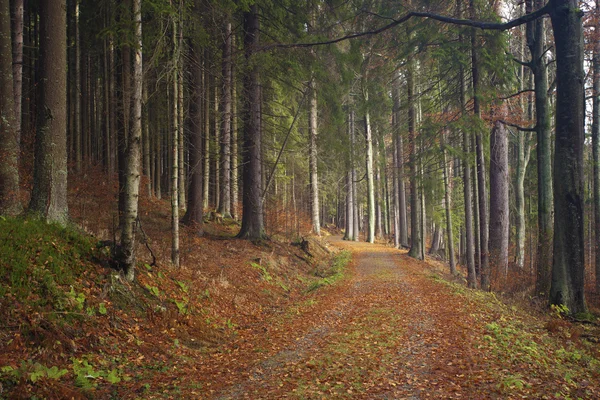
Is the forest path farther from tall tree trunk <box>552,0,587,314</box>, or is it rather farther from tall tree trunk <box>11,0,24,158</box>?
tall tree trunk <box>11,0,24,158</box>

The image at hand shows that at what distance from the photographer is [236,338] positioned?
23.0 feet

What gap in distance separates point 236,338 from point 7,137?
18.5 feet

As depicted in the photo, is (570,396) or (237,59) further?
(237,59)

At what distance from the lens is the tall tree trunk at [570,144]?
7.30m

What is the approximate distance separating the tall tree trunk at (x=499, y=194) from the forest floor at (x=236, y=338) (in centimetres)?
578

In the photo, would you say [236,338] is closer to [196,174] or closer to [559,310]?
[559,310]

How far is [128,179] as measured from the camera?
261 inches

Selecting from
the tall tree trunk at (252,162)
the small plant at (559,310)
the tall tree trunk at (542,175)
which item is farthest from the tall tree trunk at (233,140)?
the small plant at (559,310)

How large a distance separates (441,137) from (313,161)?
1125 cm

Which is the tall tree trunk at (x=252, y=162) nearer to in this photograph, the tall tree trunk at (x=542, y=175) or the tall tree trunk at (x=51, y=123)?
the tall tree trunk at (x=51, y=123)

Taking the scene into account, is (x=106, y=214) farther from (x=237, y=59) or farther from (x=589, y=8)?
(x=589, y=8)

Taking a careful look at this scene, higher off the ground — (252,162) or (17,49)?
(17,49)

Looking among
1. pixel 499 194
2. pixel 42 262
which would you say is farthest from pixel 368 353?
pixel 499 194

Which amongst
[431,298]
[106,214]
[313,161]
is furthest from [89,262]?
[313,161]
